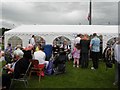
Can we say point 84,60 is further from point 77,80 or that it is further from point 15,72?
point 15,72

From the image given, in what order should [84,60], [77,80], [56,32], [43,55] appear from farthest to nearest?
[56,32] → [84,60] → [43,55] → [77,80]

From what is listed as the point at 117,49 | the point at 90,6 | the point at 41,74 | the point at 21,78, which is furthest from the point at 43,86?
the point at 90,6

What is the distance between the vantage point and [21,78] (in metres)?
7.49

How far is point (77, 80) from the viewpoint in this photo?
8781 mm

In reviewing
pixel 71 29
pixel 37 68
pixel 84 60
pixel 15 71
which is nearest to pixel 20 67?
pixel 15 71

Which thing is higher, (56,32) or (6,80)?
(56,32)

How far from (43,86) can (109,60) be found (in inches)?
101

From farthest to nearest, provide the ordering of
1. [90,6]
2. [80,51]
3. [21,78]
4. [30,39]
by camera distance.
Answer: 1. [90,6]
2. [30,39]
3. [80,51]
4. [21,78]

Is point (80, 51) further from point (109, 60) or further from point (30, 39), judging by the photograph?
point (30, 39)

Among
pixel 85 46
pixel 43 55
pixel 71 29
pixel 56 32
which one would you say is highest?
pixel 71 29

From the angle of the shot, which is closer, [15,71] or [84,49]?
[15,71]

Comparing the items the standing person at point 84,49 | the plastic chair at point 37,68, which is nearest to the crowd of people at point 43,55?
the standing person at point 84,49

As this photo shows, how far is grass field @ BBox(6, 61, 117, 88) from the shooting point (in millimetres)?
7902

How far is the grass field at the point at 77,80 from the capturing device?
7.90 m
